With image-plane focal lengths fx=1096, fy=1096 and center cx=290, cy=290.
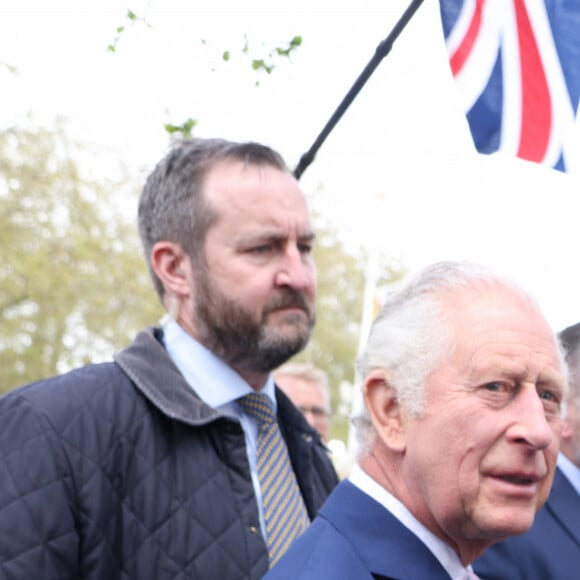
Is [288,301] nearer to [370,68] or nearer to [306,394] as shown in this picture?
[370,68]

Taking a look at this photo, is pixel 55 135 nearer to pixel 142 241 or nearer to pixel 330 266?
pixel 330 266

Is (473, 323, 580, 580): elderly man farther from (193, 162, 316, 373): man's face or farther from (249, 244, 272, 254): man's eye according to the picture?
(249, 244, 272, 254): man's eye

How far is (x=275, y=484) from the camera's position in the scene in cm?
298

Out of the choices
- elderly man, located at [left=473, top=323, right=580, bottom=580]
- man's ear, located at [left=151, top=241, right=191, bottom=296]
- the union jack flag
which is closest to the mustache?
man's ear, located at [left=151, top=241, right=191, bottom=296]

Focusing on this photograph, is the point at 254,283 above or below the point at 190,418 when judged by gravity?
above

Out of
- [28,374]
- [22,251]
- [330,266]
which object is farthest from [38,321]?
[330,266]

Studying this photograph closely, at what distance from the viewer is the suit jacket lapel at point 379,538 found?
2.23m

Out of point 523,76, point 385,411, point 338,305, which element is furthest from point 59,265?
point 385,411

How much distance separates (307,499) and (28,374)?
713 inches

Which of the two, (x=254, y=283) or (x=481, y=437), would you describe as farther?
(x=254, y=283)

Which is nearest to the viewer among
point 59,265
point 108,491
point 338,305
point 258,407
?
point 108,491

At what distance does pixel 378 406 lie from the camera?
7.98 feet

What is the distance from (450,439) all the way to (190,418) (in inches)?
30.1

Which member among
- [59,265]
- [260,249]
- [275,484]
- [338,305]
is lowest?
[338,305]
